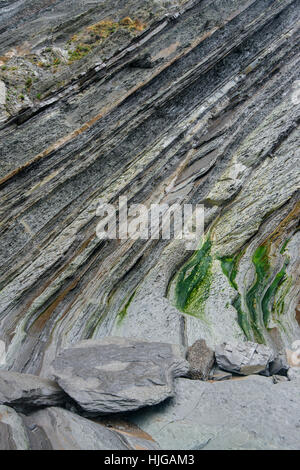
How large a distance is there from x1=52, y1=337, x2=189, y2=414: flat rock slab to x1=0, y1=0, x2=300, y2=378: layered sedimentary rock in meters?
1.43

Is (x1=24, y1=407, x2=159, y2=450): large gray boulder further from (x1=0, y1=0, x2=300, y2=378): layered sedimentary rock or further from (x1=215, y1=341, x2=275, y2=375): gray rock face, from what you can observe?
(x1=215, y1=341, x2=275, y2=375): gray rock face

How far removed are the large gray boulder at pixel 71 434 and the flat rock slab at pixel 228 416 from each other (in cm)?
52

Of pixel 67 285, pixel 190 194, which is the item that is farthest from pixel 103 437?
pixel 190 194

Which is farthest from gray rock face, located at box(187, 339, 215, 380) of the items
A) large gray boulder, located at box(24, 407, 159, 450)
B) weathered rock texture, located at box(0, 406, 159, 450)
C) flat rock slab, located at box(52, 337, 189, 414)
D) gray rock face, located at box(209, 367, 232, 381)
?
large gray boulder, located at box(24, 407, 159, 450)

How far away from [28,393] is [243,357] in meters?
4.65

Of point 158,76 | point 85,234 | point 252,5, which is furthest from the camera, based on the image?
point 252,5

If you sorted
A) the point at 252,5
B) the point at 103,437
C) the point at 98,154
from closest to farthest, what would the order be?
1. the point at 103,437
2. the point at 98,154
3. the point at 252,5

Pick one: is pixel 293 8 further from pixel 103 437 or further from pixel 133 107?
pixel 103 437

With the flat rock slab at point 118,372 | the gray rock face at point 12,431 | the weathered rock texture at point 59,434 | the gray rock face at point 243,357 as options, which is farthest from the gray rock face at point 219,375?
the gray rock face at point 12,431

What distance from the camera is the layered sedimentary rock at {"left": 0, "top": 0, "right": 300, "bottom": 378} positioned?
35.4ft

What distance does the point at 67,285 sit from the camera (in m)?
11.2

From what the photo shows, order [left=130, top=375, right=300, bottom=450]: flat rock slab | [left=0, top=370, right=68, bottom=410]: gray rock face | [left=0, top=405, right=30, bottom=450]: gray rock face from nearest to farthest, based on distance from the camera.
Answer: [left=0, top=405, right=30, bottom=450]: gray rock face → [left=130, top=375, right=300, bottom=450]: flat rock slab → [left=0, top=370, right=68, bottom=410]: gray rock face

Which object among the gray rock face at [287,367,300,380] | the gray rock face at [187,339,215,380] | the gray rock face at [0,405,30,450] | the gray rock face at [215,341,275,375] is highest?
the gray rock face at [0,405,30,450]

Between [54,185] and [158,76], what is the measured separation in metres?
5.59
